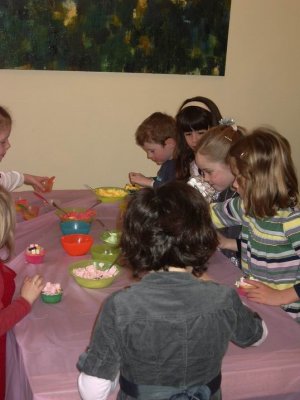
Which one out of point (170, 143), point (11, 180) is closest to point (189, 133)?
point (170, 143)

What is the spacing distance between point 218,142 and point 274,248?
21.5 inches

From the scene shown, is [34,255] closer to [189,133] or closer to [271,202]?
[271,202]

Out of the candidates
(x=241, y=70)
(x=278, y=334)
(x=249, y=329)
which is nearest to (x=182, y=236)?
(x=249, y=329)

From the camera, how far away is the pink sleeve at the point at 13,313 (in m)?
1.21

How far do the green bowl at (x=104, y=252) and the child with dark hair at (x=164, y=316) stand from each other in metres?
0.65

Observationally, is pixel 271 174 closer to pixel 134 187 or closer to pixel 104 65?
pixel 134 187

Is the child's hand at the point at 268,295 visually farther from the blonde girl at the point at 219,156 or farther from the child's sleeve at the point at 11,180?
the child's sleeve at the point at 11,180

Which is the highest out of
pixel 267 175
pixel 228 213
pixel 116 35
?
pixel 116 35

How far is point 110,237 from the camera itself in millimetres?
1873

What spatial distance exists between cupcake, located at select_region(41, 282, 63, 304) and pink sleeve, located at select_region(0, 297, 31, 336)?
0.24 ft

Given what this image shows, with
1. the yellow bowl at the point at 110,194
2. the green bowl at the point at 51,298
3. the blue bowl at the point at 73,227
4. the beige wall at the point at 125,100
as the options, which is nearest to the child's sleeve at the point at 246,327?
the green bowl at the point at 51,298

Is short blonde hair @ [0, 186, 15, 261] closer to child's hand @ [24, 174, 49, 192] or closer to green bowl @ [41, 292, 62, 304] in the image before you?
green bowl @ [41, 292, 62, 304]

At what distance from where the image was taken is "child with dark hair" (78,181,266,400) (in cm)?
93

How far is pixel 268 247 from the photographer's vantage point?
1.63 metres
